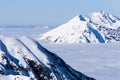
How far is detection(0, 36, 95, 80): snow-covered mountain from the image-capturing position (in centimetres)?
7757

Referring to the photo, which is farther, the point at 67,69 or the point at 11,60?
the point at 67,69

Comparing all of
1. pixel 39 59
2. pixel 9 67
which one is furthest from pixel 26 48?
pixel 9 67

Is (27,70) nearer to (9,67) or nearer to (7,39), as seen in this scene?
(9,67)

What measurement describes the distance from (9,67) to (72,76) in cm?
1528

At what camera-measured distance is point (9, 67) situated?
76438 mm

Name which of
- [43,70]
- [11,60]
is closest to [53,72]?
[43,70]

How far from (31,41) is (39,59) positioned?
22.8 ft

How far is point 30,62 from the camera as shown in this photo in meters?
81.4

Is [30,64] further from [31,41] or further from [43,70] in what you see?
[31,41]

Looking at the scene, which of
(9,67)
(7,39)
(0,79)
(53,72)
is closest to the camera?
(0,79)

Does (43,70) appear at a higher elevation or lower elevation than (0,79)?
higher

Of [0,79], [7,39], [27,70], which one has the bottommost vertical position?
[0,79]

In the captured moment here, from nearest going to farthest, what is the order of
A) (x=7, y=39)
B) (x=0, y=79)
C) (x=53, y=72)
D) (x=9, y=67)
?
(x=0, y=79) < (x=9, y=67) < (x=53, y=72) < (x=7, y=39)

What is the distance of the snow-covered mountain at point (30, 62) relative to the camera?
77575 millimetres
